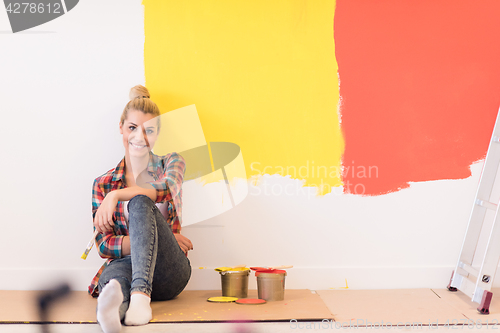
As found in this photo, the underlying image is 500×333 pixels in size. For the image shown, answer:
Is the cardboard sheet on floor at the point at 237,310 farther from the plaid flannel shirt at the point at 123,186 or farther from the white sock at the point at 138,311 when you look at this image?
the plaid flannel shirt at the point at 123,186

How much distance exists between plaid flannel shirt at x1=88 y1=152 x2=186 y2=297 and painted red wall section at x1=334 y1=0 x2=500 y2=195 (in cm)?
89

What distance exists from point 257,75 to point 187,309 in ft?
3.88

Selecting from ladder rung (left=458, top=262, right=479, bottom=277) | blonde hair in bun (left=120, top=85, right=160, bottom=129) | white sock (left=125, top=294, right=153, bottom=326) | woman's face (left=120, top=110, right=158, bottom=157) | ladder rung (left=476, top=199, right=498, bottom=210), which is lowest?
ladder rung (left=458, top=262, right=479, bottom=277)

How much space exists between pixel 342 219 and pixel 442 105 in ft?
2.62

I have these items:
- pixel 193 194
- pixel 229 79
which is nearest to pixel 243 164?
pixel 193 194

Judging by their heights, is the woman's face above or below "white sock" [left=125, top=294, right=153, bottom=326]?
above

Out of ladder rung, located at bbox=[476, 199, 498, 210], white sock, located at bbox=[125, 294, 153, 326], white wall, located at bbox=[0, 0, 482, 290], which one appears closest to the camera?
white sock, located at bbox=[125, 294, 153, 326]

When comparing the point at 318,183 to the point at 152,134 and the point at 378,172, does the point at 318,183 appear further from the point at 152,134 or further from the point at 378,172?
the point at 152,134

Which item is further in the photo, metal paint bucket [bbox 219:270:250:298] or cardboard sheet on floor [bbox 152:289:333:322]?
metal paint bucket [bbox 219:270:250:298]

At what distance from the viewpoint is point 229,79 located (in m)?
2.13

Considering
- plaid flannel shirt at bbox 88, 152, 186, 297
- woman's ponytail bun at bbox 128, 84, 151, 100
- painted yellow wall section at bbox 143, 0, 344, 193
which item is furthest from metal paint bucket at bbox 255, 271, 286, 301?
woman's ponytail bun at bbox 128, 84, 151, 100

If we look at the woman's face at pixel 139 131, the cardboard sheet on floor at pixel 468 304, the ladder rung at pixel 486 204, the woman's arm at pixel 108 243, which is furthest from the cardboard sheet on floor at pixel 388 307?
the woman's face at pixel 139 131

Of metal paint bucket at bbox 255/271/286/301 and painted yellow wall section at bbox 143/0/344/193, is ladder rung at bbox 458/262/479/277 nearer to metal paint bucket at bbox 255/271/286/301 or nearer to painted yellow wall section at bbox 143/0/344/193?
painted yellow wall section at bbox 143/0/344/193

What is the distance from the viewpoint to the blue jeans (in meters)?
1.46
